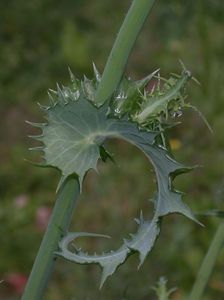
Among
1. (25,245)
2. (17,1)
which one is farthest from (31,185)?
(17,1)

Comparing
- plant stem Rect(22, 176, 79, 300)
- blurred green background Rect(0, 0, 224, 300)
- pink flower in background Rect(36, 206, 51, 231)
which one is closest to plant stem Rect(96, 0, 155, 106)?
plant stem Rect(22, 176, 79, 300)

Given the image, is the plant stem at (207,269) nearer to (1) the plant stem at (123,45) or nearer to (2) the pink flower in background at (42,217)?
(1) the plant stem at (123,45)

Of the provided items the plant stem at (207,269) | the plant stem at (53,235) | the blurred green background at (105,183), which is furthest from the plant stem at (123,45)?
the blurred green background at (105,183)

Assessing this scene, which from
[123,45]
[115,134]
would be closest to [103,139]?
[115,134]

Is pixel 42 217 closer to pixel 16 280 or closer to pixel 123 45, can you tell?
pixel 16 280

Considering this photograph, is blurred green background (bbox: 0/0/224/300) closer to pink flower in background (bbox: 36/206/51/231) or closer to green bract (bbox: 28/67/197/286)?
pink flower in background (bbox: 36/206/51/231)

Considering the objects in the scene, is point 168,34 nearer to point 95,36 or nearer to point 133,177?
point 133,177
